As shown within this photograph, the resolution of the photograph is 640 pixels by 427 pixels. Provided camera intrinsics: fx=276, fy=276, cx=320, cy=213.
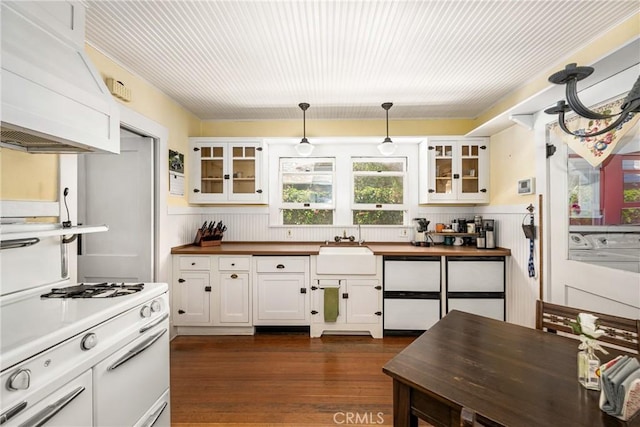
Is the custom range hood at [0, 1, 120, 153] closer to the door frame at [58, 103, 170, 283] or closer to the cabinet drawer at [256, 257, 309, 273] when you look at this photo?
the door frame at [58, 103, 170, 283]

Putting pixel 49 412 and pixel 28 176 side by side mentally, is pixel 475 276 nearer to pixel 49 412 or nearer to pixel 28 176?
pixel 49 412

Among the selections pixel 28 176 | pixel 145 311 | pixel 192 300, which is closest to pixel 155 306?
pixel 145 311

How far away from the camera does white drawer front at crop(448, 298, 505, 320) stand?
9.80ft

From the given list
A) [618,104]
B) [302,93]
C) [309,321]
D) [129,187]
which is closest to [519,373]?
[618,104]

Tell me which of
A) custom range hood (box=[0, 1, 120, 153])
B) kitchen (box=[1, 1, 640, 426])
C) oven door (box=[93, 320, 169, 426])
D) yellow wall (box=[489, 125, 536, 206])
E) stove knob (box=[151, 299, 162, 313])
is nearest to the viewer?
Result: custom range hood (box=[0, 1, 120, 153])

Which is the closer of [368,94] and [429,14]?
[429,14]

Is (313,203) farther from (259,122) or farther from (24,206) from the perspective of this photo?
(24,206)

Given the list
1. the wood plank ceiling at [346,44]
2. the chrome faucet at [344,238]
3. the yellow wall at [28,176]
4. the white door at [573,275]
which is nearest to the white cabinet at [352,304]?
the chrome faucet at [344,238]

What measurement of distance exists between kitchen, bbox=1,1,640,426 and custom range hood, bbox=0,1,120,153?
0.53m

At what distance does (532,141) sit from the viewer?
263 centimetres

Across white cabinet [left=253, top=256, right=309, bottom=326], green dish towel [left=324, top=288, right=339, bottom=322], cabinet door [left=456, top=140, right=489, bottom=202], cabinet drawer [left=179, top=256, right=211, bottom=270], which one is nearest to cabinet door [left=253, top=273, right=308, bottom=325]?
white cabinet [left=253, top=256, right=309, bottom=326]

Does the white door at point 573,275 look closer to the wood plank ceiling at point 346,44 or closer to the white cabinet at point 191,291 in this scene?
the wood plank ceiling at point 346,44

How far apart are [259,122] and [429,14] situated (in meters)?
2.49

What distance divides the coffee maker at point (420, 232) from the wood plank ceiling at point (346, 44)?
1463 mm
